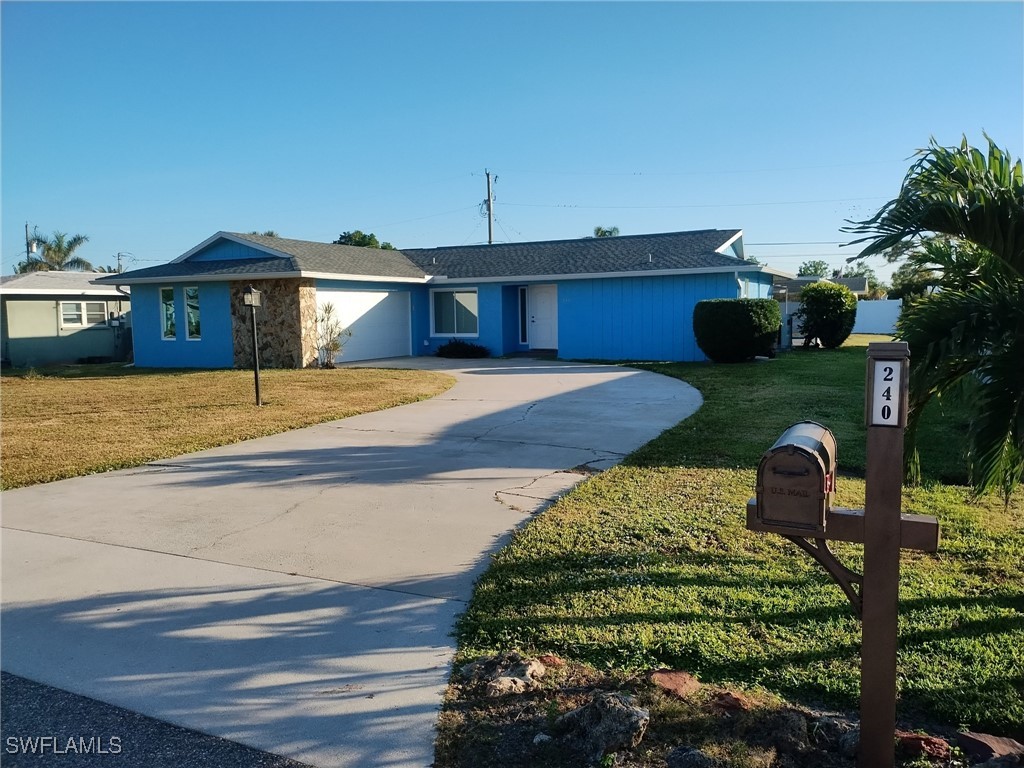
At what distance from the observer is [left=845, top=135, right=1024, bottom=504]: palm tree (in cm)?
399

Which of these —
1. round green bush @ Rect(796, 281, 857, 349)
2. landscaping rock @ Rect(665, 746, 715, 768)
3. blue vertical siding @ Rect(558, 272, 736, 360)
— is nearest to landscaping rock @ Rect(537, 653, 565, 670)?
landscaping rock @ Rect(665, 746, 715, 768)

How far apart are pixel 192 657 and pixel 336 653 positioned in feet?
2.37

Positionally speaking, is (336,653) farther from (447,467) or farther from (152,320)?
(152,320)

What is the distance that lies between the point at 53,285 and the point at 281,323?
10.1 meters

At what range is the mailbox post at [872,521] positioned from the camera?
2.64m

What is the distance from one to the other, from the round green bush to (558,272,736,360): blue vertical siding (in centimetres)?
557

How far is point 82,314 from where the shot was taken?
88.2 feet

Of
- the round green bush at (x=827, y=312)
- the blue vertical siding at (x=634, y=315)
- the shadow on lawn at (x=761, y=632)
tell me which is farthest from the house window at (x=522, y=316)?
the shadow on lawn at (x=761, y=632)

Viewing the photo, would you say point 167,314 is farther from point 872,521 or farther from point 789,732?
point 872,521

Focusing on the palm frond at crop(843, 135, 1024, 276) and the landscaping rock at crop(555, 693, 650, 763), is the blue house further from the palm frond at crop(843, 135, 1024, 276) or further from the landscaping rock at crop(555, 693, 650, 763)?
the landscaping rock at crop(555, 693, 650, 763)

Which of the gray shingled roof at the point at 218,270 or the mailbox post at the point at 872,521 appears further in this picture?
the gray shingled roof at the point at 218,270

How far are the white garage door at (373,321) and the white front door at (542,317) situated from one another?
12.9 feet

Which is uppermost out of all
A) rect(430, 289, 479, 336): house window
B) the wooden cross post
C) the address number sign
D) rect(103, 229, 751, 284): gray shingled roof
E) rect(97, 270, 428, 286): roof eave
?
rect(103, 229, 751, 284): gray shingled roof

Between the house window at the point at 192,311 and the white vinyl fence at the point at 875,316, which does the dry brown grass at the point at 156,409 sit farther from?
the white vinyl fence at the point at 875,316
